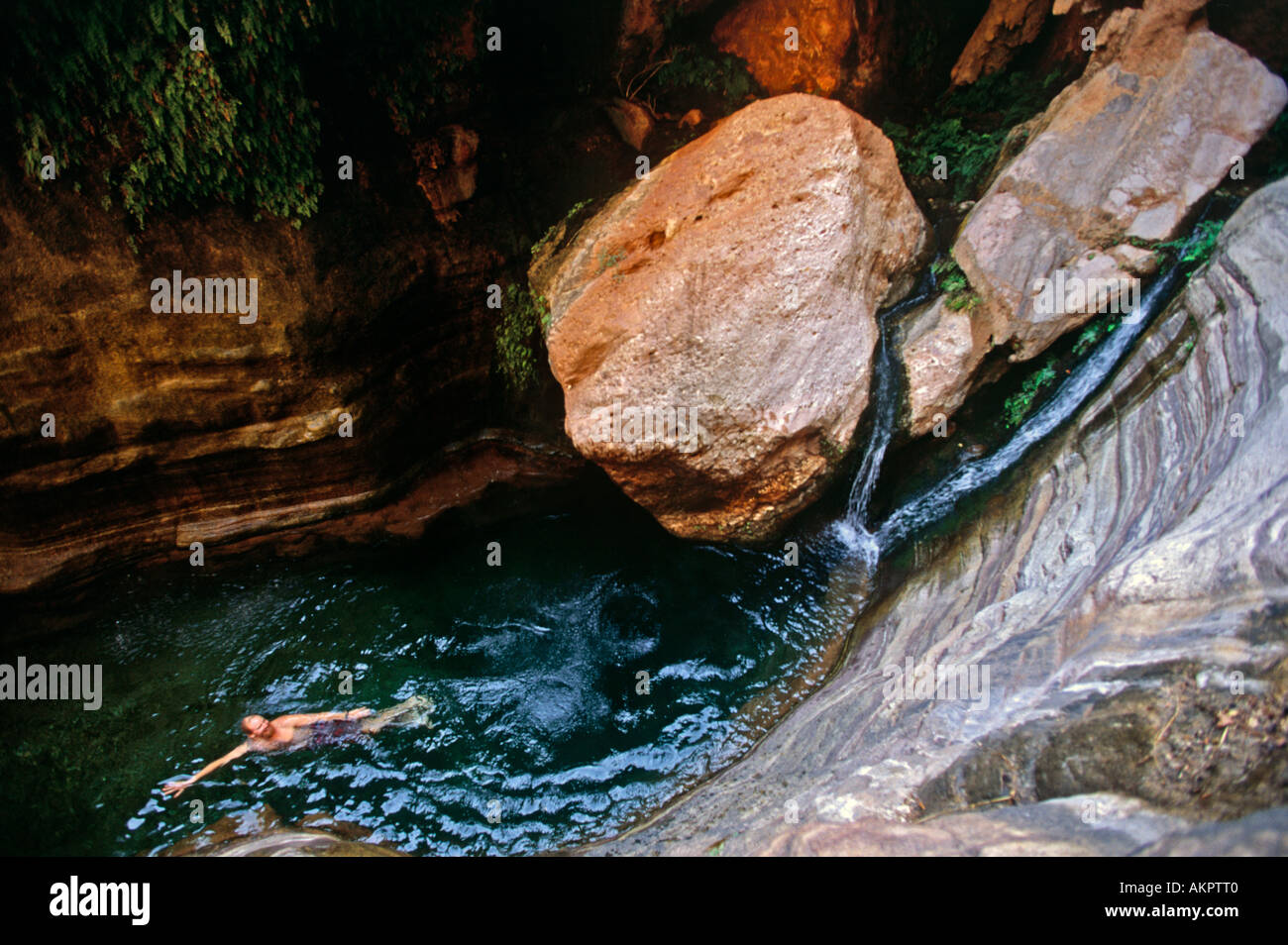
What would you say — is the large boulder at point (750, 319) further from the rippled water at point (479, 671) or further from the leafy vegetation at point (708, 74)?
the leafy vegetation at point (708, 74)

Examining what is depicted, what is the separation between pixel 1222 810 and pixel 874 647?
3095 mm

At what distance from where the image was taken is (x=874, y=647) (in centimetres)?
588

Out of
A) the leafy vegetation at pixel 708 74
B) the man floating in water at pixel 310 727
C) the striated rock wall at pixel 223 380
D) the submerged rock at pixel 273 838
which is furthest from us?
the leafy vegetation at pixel 708 74

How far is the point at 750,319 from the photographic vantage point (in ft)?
19.4

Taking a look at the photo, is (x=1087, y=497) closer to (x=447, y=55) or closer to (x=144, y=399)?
(x=447, y=55)

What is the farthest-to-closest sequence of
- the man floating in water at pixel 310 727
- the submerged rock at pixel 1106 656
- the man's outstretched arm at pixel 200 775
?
the man floating in water at pixel 310 727 < the man's outstretched arm at pixel 200 775 < the submerged rock at pixel 1106 656

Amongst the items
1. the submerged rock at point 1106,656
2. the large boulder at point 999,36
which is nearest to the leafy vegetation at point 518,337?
the submerged rock at point 1106,656

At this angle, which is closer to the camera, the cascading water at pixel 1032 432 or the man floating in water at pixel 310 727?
the man floating in water at pixel 310 727

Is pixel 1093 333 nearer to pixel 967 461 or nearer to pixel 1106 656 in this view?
pixel 967 461

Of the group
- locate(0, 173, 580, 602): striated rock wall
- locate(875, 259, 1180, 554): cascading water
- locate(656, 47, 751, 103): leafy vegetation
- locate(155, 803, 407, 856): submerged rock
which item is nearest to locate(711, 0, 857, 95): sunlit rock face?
locate(656, 47, 751, 103): leafy vegetation

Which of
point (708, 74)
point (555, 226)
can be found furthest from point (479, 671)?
point (708, 74)

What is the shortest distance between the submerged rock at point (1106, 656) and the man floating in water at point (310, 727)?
2421 mm

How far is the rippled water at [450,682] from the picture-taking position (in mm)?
5242
